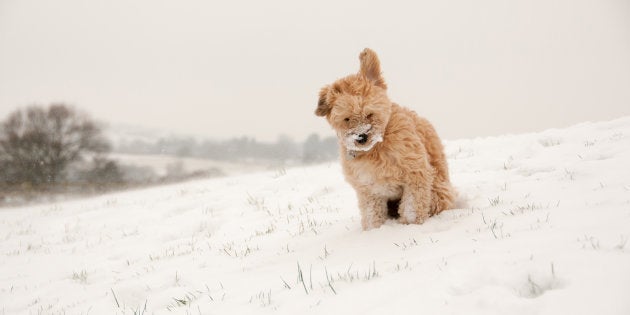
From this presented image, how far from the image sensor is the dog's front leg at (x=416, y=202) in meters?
4.89

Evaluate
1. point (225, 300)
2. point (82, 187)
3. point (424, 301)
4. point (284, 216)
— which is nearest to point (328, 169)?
point (284, 216)

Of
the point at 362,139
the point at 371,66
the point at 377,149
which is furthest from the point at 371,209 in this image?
the point at 371,66

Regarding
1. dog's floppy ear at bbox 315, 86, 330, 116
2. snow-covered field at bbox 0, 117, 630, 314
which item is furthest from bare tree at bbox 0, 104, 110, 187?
dog's floppy ear at bbox 315, 86, 330, 116

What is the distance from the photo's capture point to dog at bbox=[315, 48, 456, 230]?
4.60m

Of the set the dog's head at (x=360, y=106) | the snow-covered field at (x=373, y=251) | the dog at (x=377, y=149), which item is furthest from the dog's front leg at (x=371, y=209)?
the dog's head at (x=360, y=106)

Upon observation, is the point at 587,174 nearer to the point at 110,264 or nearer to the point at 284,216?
the point at 284,216

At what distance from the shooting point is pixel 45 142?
3488cm

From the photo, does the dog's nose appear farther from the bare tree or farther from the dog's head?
the bare tree

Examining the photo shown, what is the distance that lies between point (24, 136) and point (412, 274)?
4077 centimetres

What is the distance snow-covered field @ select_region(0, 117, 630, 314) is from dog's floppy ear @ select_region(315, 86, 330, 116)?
1630 millimetres

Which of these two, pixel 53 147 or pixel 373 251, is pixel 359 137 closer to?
pixel 373 251

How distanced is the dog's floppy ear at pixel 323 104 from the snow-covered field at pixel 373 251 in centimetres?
163

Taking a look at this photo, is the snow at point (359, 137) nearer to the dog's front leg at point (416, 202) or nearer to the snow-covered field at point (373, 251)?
the dog's front leg at point (416, 202)

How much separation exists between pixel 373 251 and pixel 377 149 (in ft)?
4.04
